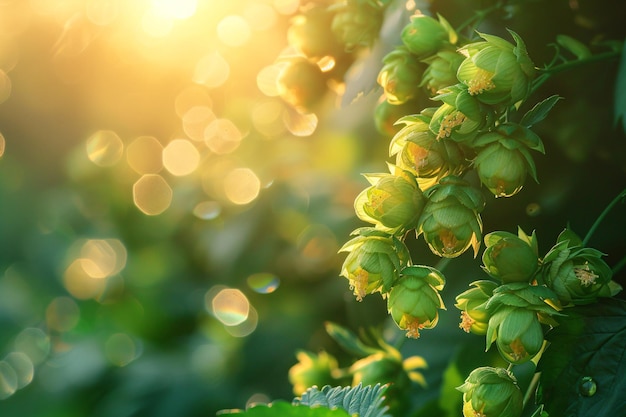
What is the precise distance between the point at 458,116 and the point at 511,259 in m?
0.15

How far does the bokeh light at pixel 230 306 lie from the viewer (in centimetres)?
179

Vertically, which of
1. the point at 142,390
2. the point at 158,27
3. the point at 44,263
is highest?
the point at 158,27

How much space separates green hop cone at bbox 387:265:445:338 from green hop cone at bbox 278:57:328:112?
418 mm

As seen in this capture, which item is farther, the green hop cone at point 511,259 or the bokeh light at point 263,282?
the bokeh light at point 263,282

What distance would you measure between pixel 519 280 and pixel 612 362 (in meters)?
0.12

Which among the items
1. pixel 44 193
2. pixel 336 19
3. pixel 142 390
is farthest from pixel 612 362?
pixel 44 193

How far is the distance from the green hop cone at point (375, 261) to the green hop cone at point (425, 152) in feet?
0.23

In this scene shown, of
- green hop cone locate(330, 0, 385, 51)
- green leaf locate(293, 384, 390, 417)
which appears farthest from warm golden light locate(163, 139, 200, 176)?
green leaf locate(293, 384, 390, 417)

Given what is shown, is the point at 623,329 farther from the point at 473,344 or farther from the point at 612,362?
the point at 473,344

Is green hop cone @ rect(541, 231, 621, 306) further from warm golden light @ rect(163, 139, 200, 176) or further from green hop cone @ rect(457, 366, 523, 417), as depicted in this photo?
warm golden light @ rect(163, 139, 200, 176)

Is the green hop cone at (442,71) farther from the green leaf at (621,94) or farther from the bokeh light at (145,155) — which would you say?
the bokeh light at (145,155)

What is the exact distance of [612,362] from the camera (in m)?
0.71

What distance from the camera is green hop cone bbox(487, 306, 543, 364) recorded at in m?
0.65

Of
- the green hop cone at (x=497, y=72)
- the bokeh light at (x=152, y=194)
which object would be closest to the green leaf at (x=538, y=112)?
the green hop cone at (x=497, y=72)
